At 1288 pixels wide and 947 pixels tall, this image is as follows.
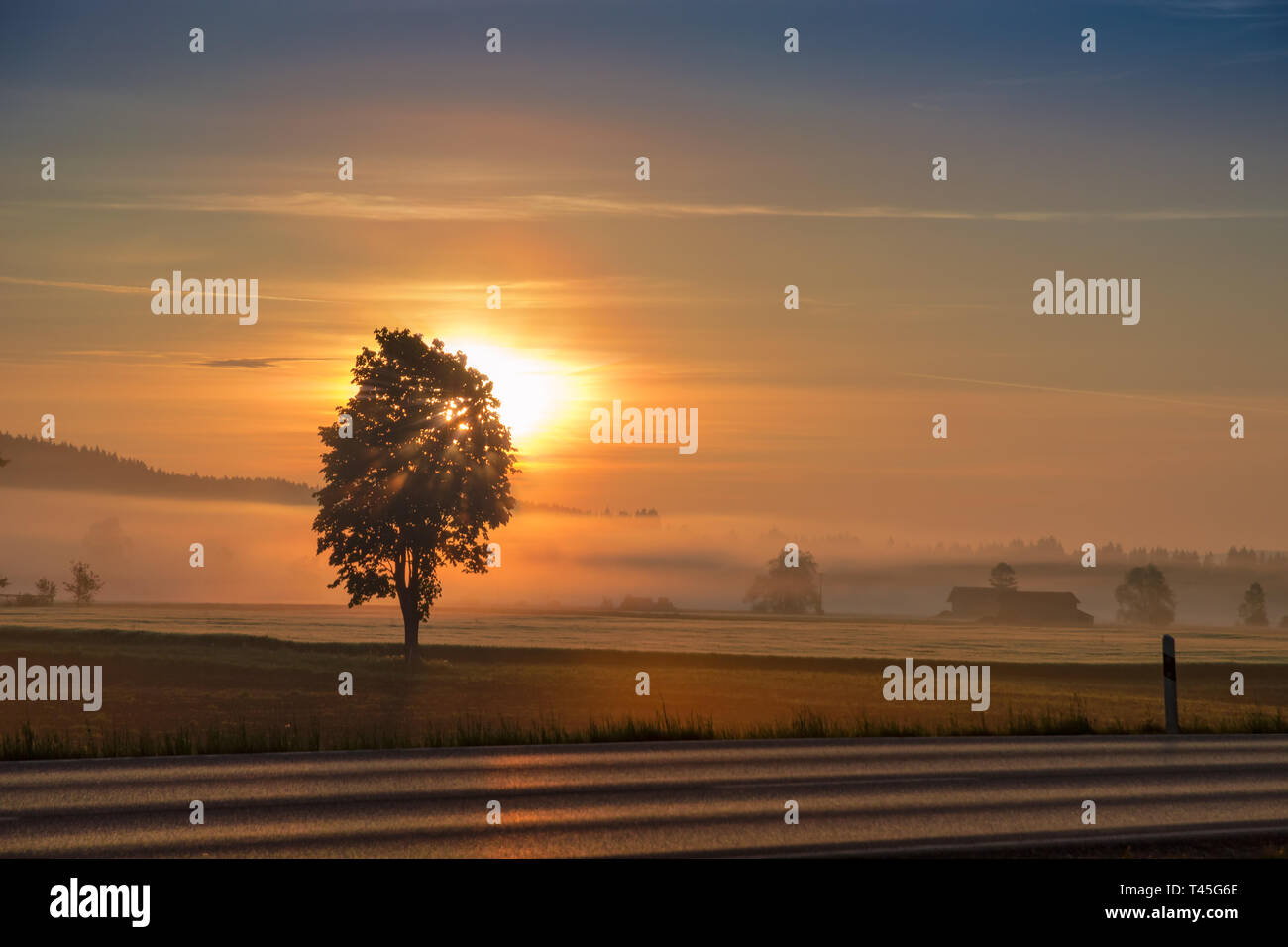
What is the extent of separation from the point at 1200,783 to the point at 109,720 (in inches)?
1214

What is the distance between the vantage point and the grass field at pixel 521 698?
64.1ft

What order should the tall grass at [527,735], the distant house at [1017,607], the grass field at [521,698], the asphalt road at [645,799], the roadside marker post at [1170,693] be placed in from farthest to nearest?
1. the distant house at [1017,607]
2. the roadside marker post at [1170,693]
3. the grass field at [521,698]
4. the tall grass at [527,735]
5. the asphalt road at [645,799]

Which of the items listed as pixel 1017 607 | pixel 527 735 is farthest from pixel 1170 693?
pixel 1017 607

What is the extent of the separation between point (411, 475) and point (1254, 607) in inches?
6138

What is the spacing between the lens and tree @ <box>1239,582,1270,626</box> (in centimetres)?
17562

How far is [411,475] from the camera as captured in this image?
194ft

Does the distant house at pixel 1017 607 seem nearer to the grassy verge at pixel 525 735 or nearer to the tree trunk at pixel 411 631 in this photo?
the tree trunk at pixel 411 631

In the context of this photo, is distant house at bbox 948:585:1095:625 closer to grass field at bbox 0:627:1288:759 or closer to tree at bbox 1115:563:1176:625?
tree at bbox 1115:563:1176:625

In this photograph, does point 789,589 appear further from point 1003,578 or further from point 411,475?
point 411,475

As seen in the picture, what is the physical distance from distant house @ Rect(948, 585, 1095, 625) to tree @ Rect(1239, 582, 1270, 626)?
34743 millimetres

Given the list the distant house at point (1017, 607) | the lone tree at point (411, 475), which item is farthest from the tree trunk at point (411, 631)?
the distant house at point (1017, 607)

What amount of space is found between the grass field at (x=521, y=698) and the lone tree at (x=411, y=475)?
4648 millimetres
